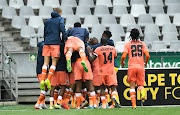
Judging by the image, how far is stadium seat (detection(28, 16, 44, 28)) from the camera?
1666 centimetres

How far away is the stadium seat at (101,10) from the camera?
17875mm

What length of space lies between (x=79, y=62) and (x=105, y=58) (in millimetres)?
638

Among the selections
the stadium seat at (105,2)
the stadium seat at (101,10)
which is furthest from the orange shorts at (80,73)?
the stadium seat at (105,2)

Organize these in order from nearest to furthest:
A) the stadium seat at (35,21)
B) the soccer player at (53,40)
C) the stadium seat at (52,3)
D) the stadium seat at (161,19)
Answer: the soccer player at (53,40), the stadium seat at (35,21), the stadium seat at (161,19), the stadium seat at (52,3)

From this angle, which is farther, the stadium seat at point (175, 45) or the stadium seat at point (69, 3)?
the stadium seat at point (69, 3)

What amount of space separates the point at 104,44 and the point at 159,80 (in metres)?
2.65

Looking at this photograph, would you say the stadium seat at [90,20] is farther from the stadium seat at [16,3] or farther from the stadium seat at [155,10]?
the stadium seat at [16,3]

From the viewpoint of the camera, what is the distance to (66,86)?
947 centimetres

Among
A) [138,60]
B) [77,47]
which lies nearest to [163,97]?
[138,60]

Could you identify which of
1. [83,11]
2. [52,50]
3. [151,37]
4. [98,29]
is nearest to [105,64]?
[52,50]

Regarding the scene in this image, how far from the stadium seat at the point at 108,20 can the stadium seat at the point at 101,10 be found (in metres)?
0.62

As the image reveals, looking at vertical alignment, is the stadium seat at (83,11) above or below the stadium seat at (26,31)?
above

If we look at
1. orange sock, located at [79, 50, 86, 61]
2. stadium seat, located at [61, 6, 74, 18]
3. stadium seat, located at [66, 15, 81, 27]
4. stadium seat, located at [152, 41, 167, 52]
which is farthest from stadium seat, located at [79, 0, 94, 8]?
orange sock, located at [79, 50, 86, 61]

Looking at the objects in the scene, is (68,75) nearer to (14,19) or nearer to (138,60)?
(138,60)
